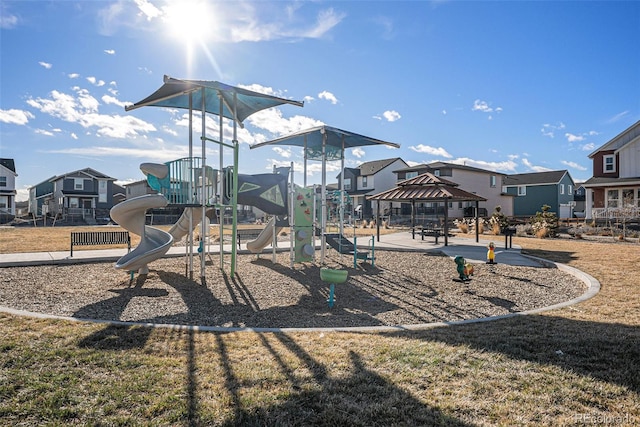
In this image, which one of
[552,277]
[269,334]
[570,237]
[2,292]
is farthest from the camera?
[570,237]

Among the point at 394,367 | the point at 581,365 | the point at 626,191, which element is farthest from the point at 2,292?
the point at 626,191

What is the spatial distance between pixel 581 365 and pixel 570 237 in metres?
23.4

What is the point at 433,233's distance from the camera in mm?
20438

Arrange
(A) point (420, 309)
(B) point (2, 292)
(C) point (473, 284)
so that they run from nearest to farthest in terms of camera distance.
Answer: (A) point (420, 309) → (B) point (2, 292) → (C) point (473, 284)

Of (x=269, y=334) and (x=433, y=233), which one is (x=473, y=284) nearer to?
(x=269, y=334)

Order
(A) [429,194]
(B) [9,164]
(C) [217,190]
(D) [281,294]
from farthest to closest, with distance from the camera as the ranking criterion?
(B) [9,164] < (A) [429,194] < (C) [217,190] < (D) [281,294]

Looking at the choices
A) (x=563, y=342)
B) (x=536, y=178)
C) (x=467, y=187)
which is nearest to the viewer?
(x=563, y=342)

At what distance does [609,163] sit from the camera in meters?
35.6

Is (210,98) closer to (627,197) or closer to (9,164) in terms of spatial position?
(627,197)

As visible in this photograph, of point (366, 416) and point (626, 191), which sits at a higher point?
point (626, 191)

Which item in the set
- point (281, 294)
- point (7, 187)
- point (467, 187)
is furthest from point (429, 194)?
point (7, 187)

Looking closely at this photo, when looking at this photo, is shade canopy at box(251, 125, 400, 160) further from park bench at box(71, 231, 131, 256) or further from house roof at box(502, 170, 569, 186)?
house roof at box(502, 170, 569, 186)

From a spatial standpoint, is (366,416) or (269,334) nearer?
(366,416)

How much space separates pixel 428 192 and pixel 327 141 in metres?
8.81
